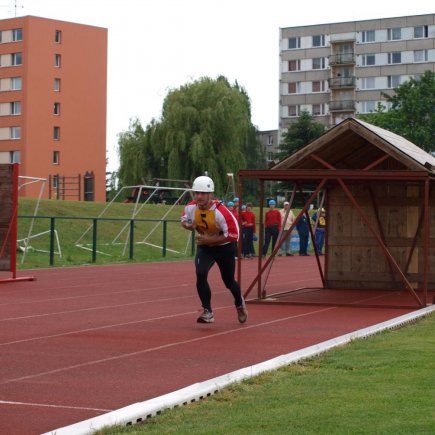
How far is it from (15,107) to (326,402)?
86670 mm

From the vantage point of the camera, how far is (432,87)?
80375 mm

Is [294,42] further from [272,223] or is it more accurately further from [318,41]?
[272,223]

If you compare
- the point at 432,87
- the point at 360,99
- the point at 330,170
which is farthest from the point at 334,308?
the point at 360,99

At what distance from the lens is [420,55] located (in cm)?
11106

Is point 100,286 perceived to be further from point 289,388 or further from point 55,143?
point 55,143

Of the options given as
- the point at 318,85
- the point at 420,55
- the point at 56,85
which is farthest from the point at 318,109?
the point at 56,85

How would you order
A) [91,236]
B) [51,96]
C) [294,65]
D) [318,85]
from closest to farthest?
1. [91,236]
2. [51,96]
3. [318,85]
4. [294,65]

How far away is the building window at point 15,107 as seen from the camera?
300ft

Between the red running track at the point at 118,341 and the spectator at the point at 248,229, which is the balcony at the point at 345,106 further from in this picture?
the red running track at the point at 118,341

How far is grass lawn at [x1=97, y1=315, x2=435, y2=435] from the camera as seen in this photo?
6.83 m

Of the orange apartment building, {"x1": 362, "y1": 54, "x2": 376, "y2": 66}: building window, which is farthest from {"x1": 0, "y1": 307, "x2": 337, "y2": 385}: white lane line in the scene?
{"x1": 362, "y1": 54, "x2": 376, "y2": 66}: building window

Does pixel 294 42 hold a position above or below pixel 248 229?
above

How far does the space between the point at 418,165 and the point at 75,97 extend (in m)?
77.3

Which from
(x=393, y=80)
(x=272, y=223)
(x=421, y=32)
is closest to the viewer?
(x=272, y=223)
